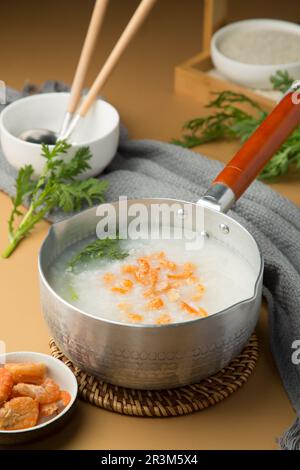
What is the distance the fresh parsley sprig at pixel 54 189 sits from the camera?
1835 mm

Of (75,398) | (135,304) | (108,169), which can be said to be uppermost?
(135,304)

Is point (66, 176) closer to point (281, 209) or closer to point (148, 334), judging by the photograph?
point (281, 209)

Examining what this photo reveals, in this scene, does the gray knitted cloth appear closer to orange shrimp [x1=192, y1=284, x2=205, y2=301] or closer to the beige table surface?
the beige table surface

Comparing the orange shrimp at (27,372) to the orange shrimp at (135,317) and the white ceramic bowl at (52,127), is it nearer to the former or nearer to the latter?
the orange shrimp at (135,317)

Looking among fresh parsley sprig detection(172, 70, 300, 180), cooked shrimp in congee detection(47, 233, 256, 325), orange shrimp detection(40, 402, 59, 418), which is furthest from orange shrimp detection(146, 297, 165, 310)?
fresh parsley sprig detection(172, 70, 300, 180)

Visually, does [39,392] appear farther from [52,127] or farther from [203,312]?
[52,127]

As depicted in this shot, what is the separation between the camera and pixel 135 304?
146 centimetres

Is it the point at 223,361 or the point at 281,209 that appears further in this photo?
the point at 281,209

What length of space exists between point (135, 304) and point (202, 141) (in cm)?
85

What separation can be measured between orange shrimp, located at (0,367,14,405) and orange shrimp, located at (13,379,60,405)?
1 cm

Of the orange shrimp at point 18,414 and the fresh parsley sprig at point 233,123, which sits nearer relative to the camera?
the orange shrimp at point 18,414

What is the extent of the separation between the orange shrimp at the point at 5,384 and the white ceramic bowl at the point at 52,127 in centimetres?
63

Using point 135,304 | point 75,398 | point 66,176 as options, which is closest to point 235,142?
point 66,176

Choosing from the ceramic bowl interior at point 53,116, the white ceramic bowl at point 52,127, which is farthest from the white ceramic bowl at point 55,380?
the ceramic bowl interior at point 53,116
